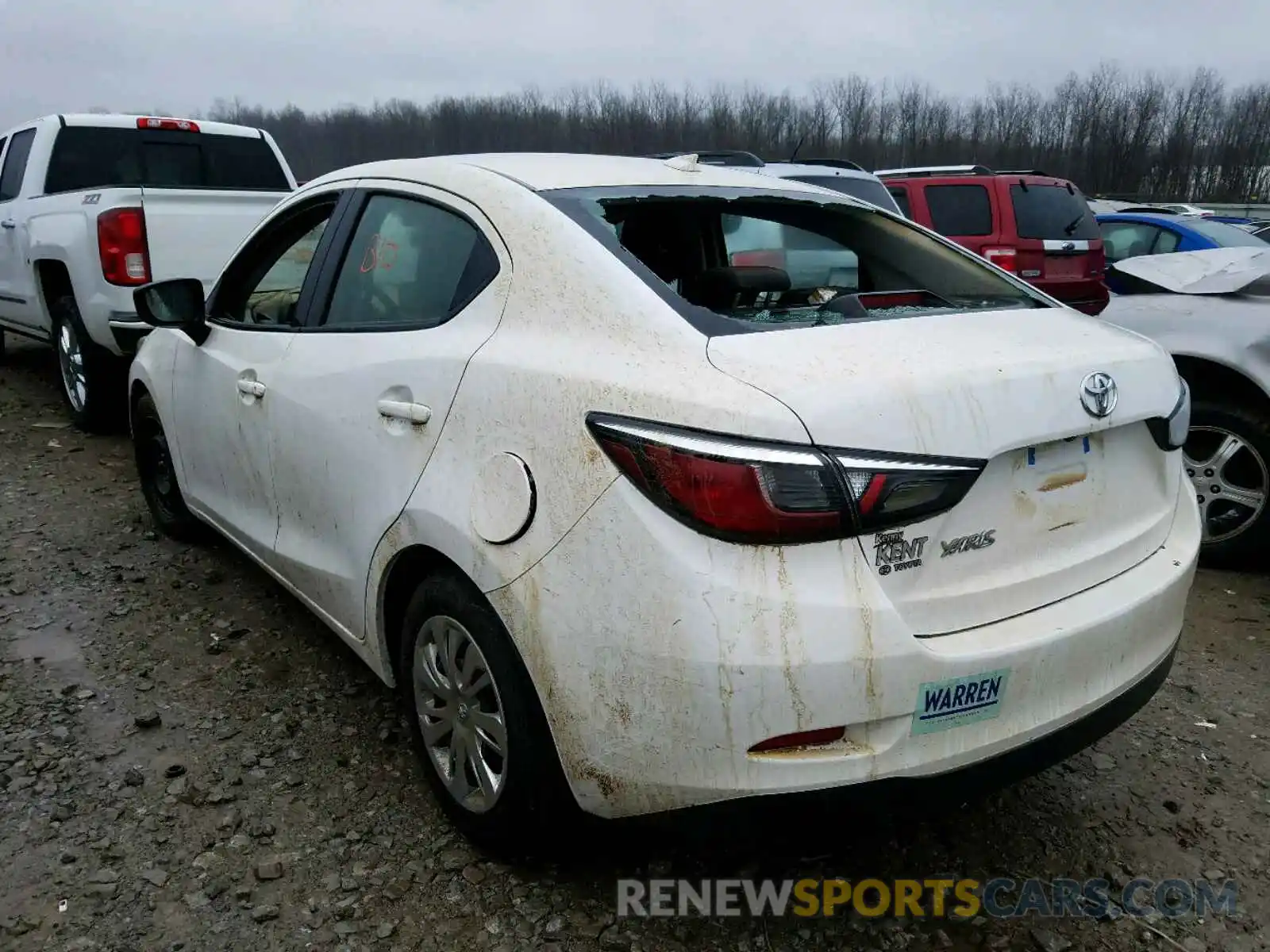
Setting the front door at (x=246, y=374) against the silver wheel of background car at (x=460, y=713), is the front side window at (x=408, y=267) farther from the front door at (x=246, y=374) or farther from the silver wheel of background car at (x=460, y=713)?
the silver wheel of background car at (x=460, y=713)

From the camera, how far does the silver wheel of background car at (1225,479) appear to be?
163 inches

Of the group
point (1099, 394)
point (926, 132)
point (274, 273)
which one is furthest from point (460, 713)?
point (926, 132)

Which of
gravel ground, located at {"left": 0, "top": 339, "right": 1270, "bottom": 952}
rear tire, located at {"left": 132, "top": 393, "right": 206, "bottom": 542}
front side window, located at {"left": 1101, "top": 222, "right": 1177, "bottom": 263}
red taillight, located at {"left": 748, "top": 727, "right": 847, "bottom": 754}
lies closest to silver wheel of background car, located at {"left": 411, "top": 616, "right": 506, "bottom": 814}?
gravel ground, located at {"left": 0, "top": 339, "right": 1270, "bottom": 952}

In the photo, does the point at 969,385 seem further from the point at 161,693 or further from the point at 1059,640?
the point at 161,693

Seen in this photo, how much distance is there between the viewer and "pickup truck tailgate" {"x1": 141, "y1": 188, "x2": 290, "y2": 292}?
223 inches

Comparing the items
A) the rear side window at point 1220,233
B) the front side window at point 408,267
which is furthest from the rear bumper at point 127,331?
the rear side window at point 1220,233

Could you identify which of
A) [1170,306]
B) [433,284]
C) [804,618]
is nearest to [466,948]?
[804,618]

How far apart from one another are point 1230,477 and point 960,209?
212 inches

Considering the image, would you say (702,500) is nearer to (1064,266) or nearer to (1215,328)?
(1215,328)

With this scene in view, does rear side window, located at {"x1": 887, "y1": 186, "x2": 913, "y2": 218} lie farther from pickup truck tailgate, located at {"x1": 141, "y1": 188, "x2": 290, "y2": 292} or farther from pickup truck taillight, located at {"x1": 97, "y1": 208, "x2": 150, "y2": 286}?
pickup truck taillight, located at {"x1": 97, "y1": 208, "x2": 150, "y2": 286}

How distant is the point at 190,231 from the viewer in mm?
5758

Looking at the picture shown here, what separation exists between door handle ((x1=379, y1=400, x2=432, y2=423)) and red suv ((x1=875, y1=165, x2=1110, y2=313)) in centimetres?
726

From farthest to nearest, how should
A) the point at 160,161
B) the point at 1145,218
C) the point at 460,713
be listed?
1. the point at 1145,218
2. the point at 160,161
3. the point at 460,713

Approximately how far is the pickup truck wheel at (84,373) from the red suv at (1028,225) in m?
6.54
